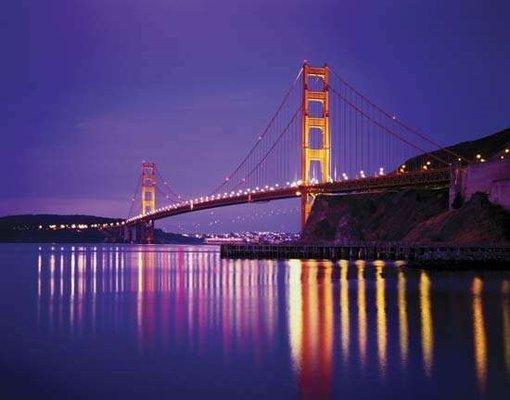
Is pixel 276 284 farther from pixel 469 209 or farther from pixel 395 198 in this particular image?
pixel 395 198

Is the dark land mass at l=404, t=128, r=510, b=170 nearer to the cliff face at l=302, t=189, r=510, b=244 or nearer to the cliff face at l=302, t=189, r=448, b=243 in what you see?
the cliff face at l=302, t=189, r=448, b=243

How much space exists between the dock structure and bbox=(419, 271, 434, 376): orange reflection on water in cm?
1134

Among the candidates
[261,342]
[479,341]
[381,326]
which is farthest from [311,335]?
[479,341]

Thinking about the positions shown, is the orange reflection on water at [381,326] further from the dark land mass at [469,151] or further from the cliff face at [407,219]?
the dark land mass at [469,151]

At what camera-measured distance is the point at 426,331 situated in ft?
50.5

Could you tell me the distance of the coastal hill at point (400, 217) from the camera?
41.5 metres

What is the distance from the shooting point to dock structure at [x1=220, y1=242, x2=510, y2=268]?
36.0m

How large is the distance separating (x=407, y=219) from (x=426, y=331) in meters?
42.4

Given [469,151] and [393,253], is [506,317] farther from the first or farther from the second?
[469,151]

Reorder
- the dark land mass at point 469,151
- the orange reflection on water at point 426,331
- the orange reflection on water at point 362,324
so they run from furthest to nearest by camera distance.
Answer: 1. the dark land mass at point 469,151
2. the orange reflection on water at point 362,324
3. the orange reflection on water at point 426,331

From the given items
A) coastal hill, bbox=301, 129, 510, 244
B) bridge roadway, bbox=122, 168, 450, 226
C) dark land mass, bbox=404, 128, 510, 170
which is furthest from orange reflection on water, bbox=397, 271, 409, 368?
dark land mass, bbox=404, 128, 510, 170

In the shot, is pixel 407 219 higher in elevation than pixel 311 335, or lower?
higher

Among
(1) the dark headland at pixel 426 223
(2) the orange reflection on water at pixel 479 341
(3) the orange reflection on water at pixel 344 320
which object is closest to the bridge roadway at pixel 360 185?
(1) the dark headland at pixel 426 223

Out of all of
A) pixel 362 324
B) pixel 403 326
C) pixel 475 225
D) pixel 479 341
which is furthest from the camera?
pixel 475 225
